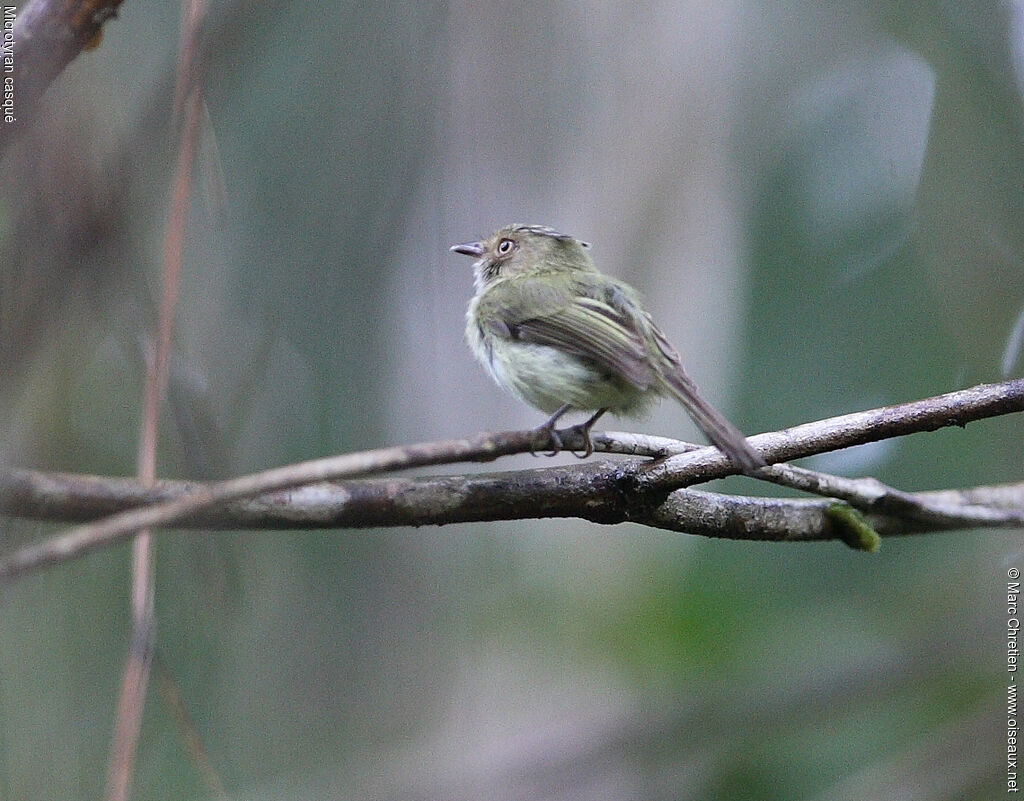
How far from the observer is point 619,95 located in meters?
7.23

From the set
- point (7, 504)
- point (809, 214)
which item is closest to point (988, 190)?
point (809, 214)

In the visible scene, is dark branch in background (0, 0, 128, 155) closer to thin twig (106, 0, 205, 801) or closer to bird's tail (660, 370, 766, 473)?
thin twig (106, 0, 205, 801)

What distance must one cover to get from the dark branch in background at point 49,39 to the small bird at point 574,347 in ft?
5.26

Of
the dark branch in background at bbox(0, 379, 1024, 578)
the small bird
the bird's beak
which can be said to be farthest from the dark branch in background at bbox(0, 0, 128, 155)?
the bird's beak

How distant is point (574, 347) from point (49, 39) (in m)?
1.96

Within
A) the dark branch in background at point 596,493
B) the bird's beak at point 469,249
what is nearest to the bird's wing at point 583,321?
the dark branch in background at point 596,493

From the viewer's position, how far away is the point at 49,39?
6.78 ft

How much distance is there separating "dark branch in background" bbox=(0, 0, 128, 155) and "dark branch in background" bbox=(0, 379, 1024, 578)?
767mm

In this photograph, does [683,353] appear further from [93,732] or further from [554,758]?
[93,732]

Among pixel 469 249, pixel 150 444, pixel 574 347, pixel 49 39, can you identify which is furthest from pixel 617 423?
pixel 150 444

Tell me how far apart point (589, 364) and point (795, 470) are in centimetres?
101

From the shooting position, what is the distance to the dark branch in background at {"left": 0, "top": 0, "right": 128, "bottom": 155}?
2.05m

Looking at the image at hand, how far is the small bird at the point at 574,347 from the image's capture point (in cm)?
336

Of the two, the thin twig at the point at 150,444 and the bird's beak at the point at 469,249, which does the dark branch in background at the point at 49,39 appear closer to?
the thin twig at the point at 150,444
